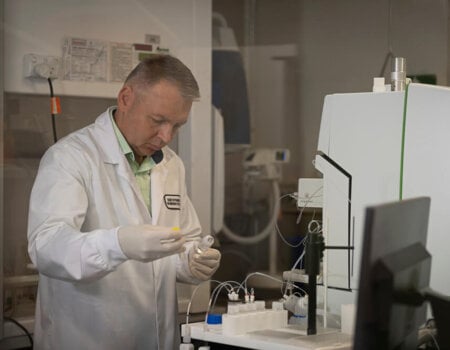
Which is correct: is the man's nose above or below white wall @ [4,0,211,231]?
below

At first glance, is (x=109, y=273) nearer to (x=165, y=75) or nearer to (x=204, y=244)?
(x=204, y=244)

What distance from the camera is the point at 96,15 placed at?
10.2ft

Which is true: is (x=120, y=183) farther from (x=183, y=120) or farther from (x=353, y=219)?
(x=353, y=219)

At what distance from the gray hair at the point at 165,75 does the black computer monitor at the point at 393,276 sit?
0.93 meters

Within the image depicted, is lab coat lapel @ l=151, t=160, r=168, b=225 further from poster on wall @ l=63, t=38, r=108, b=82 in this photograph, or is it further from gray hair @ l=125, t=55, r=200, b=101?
poster on wall @ l=63, t=38, r=108, b=82

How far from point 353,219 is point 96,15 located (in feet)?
4.86

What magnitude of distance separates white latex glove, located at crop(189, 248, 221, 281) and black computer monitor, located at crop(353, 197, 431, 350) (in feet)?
2.63

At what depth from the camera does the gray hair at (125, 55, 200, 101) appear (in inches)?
91.7

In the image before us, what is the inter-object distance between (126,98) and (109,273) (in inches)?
19.8

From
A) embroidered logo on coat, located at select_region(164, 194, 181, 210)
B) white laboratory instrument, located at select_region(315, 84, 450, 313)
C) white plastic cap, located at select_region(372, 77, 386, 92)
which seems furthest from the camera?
embroidered logo on coat, located at select_region(164, 194, 181, 210)

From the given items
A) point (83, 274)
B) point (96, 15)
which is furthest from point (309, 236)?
point (96, 15)

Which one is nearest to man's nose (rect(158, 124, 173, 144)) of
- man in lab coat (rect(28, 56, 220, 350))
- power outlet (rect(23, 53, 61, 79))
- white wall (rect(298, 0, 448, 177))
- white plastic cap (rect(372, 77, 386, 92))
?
man in lab coat (rect(28, 56, 220, 350))

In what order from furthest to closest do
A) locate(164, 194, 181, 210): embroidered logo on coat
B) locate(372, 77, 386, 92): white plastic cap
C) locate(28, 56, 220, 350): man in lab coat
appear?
1. locate(164, 194, 181, 210): embroidered logo on coat
2. locate(28, 56, 220, 350): man in lab coat
3. locate(372, 77, 386, 92): white plastic cap

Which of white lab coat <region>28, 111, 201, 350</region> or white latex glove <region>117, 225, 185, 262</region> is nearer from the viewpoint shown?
white latex glove <region>117, 225, 185, 262</region>
